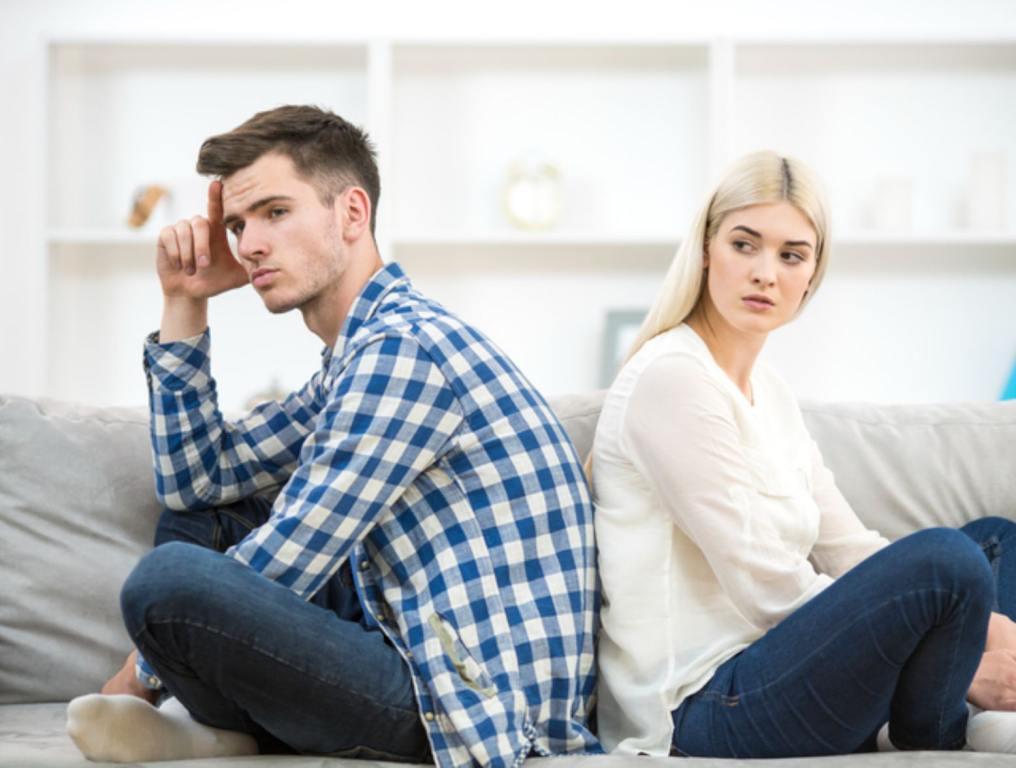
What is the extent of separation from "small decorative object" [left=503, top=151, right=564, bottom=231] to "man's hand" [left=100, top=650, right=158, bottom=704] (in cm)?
231

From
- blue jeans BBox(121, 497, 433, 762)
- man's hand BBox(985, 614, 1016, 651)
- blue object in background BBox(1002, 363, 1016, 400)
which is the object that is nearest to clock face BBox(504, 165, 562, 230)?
blue object in background BBox(1002, 363, 1016, 400)

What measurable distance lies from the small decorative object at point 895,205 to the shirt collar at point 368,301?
7.87ft

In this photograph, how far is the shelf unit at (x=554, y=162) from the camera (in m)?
3.95

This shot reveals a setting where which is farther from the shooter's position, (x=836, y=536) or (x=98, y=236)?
(x=98, y=236)

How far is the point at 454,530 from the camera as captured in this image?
1.57 metres

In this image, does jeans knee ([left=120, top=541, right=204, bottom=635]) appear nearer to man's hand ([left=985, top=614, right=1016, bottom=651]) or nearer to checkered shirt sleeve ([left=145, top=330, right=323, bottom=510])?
checkered shirt sleeve ([left=145, top=330, right=323, bottom=510])

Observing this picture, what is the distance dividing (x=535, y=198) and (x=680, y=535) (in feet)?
7.61

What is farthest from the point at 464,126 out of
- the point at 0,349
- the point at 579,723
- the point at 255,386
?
the point at 579,723

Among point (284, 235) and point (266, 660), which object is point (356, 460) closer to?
point (266, 660)

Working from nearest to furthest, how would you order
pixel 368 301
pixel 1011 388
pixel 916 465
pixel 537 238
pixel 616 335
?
pixel 368 301
pixel 916 465
pixel 1011 388
pixel 537 238
pixel 616 335

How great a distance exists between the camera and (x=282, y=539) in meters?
1.48

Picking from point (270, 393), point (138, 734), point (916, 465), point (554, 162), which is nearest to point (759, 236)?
point (916, 465)

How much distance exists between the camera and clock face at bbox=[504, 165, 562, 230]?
385 cm

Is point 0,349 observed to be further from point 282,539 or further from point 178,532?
point 282,539
